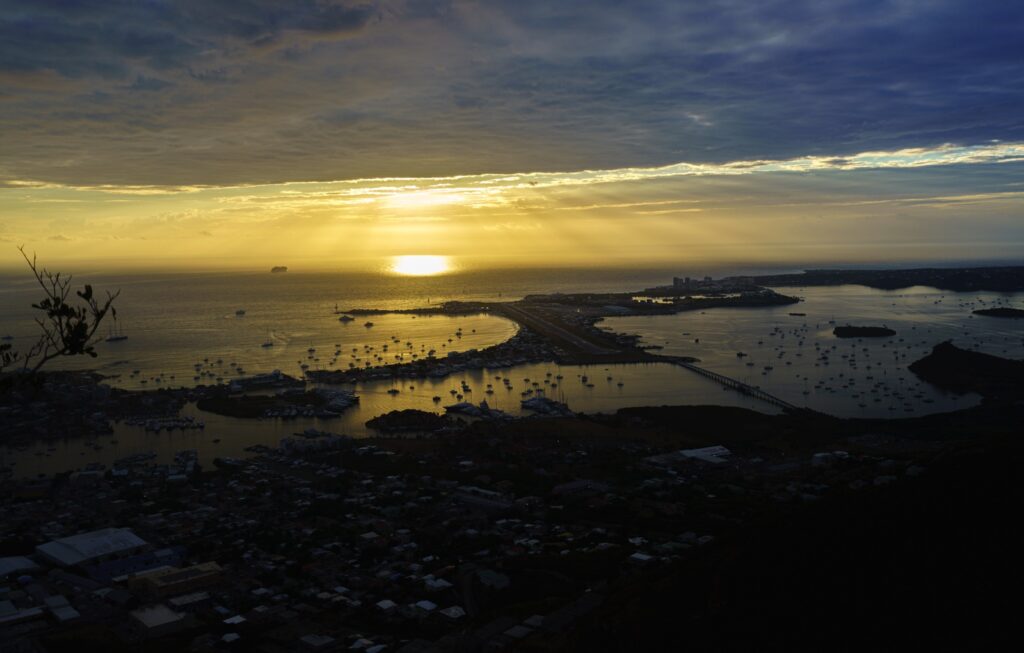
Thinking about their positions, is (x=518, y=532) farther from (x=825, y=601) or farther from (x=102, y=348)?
(x=102, y=348)

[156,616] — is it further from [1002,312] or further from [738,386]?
[1002,312]

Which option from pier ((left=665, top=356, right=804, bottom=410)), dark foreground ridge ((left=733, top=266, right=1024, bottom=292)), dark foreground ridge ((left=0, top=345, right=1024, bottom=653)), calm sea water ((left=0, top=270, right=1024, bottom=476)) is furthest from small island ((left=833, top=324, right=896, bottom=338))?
dark foreground ridge ((left=733, top=266, right=1024, bottom=292))

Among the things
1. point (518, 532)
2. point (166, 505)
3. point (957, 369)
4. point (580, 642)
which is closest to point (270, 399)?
point (166, 505)

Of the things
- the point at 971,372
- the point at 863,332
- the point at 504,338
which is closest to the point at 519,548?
the point at 971,372

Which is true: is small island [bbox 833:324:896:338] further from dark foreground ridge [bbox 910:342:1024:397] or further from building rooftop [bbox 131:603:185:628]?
building rooftop [bbox 131:603:185:628]

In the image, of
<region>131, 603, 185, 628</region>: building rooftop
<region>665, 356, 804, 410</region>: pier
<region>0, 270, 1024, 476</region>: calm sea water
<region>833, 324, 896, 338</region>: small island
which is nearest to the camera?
<region>131, 603, 185, 628</region>: building rooftop

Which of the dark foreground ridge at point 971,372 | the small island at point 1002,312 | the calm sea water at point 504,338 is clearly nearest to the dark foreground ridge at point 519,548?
the calm sea water at point 504,338
